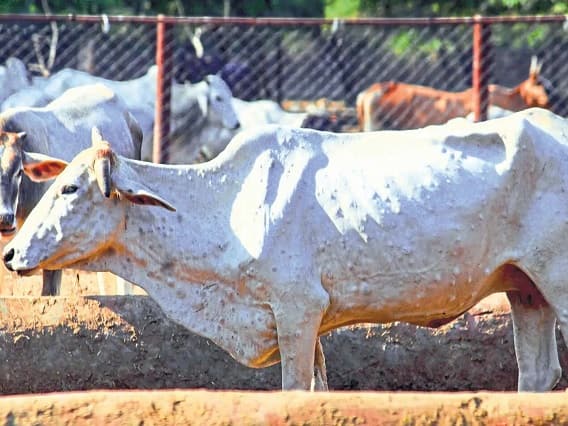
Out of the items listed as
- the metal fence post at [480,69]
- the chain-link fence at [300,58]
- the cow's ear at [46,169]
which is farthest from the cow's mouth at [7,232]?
the chain-link fence at [300,58]

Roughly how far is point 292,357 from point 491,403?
1.65 meters

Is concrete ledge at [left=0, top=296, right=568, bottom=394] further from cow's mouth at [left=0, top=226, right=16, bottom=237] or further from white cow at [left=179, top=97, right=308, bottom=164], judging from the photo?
white cow at [left=179, top=97, right=308, bottom=164]

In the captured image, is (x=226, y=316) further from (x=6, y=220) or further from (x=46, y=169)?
(x=6, y=220)

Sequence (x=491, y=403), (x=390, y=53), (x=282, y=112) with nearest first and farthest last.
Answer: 1. (x=491, y=403)
2. (x=282, y=112)
3. (x=390, y=53)

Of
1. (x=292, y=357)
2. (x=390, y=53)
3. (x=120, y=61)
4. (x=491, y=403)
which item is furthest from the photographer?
(x=390, y=53)

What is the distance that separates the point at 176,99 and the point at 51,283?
7054mm

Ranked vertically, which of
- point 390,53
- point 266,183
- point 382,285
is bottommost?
point 390,53

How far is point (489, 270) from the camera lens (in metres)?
6.33

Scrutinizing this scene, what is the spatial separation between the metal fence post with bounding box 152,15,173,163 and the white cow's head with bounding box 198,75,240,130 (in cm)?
404

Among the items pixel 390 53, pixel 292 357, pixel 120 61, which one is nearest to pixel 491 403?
pixel 292 357

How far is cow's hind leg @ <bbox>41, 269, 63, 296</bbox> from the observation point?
28.5 feet

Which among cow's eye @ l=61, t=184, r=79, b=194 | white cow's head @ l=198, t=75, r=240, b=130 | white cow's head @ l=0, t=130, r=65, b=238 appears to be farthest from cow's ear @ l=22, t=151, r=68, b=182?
white cow's head @ l=198, t=75, r=240, b=130

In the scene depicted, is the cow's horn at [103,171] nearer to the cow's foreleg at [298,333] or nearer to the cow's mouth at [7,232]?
the cow's foreleg at [298,333]

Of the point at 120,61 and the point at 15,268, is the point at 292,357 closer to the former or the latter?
the point at 15,268
